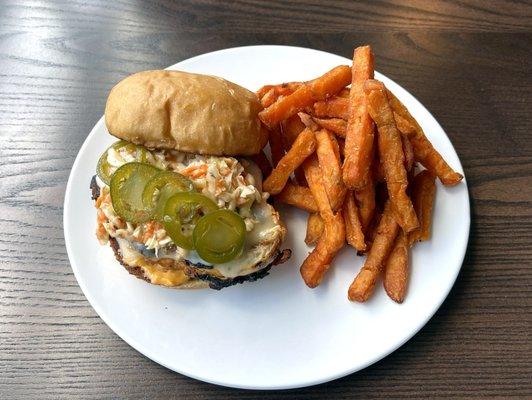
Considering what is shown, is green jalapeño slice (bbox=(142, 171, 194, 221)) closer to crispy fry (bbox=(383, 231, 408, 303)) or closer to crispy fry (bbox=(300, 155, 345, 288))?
crispy fry (bbox=(300, 155, 345, 288))

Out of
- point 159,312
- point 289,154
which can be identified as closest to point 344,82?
point 289,154

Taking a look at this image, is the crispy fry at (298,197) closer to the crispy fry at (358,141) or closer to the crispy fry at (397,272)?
the crispy fry at (358,141)

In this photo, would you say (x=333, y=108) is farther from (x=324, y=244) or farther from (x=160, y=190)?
(x=160, y=190)

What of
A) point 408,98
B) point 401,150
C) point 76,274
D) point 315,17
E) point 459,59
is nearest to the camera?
point 401,150

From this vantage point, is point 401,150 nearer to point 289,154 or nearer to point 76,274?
point 289,154

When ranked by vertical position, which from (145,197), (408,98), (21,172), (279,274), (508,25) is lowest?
(21,172)

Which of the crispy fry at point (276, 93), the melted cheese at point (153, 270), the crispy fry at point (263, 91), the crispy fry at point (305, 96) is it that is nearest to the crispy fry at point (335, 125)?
the crispy fry at point (305, 96)
